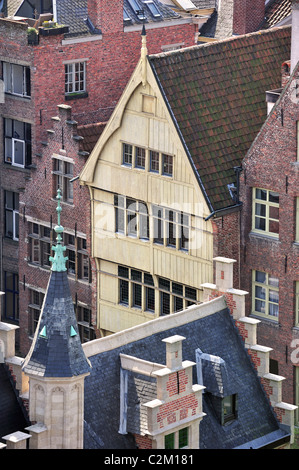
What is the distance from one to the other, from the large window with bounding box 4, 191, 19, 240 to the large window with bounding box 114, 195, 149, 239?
30.5ft

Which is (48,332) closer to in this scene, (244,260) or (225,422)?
(225,422)

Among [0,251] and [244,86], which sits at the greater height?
[244,86]

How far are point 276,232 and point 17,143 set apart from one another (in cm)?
1565

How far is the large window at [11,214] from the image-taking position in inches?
3718

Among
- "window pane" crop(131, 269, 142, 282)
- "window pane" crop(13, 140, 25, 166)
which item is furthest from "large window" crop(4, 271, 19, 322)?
"window pane" crop(131, 269, 142, 282)

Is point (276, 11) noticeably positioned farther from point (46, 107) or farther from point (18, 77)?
point (18, 77)

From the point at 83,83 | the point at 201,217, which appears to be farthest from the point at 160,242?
the point at 83,83

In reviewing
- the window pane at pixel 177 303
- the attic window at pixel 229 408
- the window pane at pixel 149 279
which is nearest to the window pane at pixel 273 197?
the window pane at pixel 177 303

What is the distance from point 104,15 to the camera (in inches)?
3701

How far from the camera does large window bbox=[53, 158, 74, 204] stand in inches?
3497

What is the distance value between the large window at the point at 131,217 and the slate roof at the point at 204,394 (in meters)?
9.81

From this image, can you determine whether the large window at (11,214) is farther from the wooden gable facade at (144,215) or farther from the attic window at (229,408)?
the attic window at (229,408)

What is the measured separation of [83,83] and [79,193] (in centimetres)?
747

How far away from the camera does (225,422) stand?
242 feet
